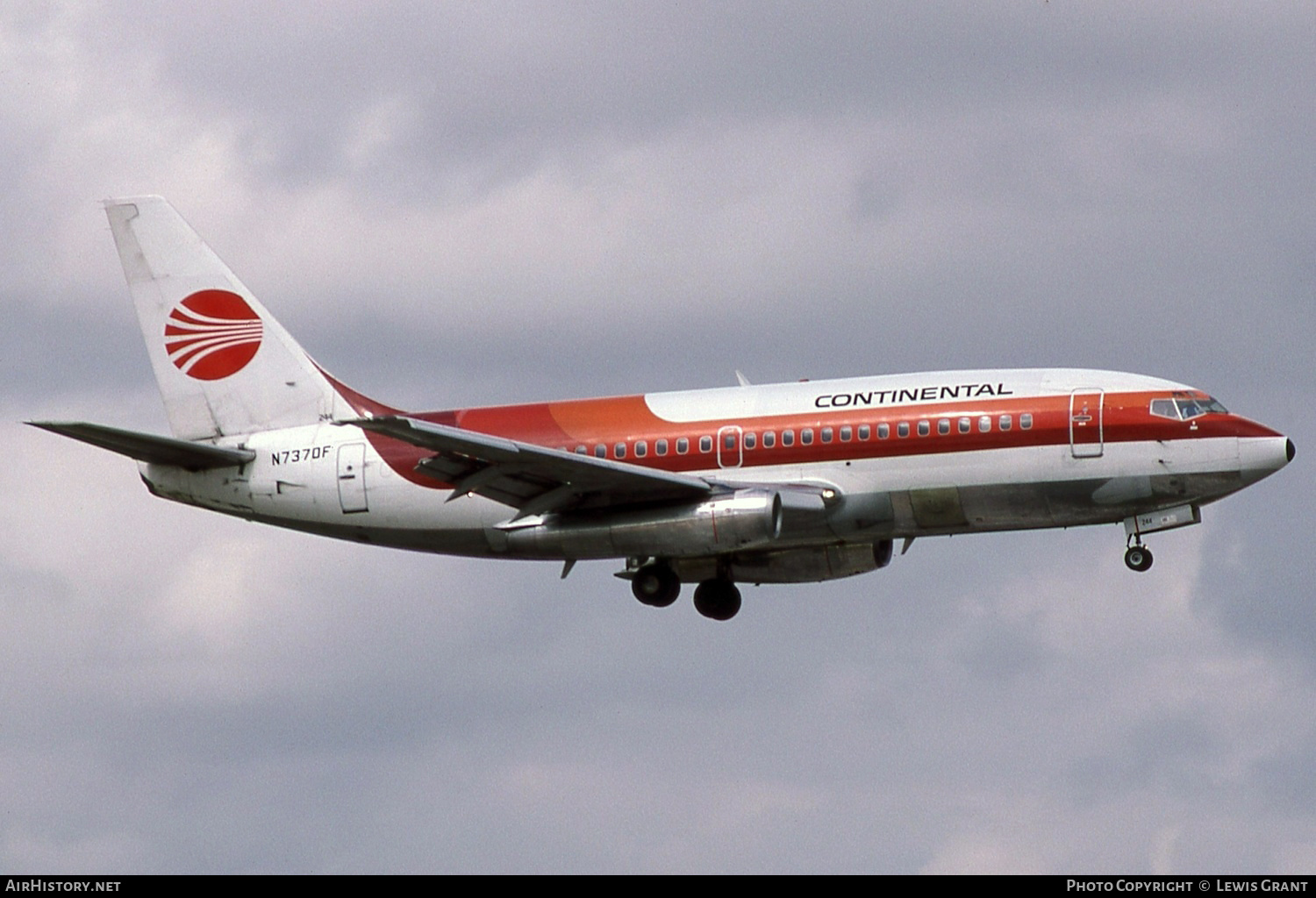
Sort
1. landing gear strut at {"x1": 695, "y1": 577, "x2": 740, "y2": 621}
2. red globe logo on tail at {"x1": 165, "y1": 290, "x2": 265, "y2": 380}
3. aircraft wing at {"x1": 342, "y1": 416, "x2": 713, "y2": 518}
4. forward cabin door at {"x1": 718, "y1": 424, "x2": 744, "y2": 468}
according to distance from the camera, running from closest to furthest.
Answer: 1. aircraft wing at {"x1": 342, "y1": 416, "x2": 713, "y2": 518}
2. forward cabin door at {"x1": 718, "y1": 424, "x2": 744, "y2": 468}
3. landing gear strut at {"x1": 695, "y1": 577, "x2": 740, "y2": 621}
4. red globe logo on tail at {"x1": 165, "y1": 290, "x2": 265, "y2": 380}

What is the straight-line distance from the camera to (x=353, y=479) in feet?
195

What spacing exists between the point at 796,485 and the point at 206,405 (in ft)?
56.5

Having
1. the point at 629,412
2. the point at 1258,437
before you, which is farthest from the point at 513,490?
the point at 1258,437

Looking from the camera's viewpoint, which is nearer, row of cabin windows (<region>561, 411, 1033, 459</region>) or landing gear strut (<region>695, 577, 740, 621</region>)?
row of cabin windows (<region>561, 411, 1033, 459</region>)

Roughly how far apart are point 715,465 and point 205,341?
52.1 feet

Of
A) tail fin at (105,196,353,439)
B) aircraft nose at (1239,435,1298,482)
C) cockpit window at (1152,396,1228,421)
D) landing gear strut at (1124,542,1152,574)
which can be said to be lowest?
landing gear strut at (1124,542,1152,574)

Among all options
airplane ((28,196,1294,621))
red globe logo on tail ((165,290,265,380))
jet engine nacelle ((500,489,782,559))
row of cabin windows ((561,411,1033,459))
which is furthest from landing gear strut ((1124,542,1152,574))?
red globe logo on tail ((165,290,265,380))

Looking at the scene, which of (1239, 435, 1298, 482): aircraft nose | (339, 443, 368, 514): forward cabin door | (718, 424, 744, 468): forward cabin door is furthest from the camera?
(339, 443, 368, 514): forward cabin door

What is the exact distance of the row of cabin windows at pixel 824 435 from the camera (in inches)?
2131

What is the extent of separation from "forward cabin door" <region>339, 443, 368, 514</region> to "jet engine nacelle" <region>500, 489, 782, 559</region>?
4.18m

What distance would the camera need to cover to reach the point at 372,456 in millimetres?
59312

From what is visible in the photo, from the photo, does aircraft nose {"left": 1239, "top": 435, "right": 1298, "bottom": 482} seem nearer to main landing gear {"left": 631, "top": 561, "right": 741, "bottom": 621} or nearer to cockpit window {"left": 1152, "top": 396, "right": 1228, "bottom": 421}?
cockpit window {"left": 1152, "top": 396, "right": 1228, "bottom": 421}

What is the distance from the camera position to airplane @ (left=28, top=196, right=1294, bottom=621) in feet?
176
